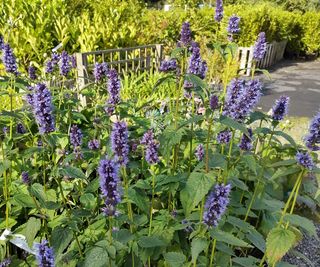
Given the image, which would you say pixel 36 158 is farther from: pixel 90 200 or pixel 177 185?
pixel 177 185

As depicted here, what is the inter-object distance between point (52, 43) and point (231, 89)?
5.73 m

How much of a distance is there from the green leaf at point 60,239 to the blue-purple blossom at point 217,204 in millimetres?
703

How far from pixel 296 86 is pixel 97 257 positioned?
37.6 feet

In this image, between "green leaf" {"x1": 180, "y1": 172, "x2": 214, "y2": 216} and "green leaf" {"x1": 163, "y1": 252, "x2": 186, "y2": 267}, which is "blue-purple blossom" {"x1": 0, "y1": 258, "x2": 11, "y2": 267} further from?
"green leaf" {"x1": 180, "y1": 172, "x2": 214, "y2": 216}

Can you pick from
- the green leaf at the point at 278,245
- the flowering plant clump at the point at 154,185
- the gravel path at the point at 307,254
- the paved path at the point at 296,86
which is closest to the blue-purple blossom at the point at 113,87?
the flowering plant clump at the point at 154,185

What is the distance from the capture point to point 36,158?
2.90m

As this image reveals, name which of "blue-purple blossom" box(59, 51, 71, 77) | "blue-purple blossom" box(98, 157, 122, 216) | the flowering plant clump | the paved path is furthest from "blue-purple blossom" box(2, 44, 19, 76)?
the paved path

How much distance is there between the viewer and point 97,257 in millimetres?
1675

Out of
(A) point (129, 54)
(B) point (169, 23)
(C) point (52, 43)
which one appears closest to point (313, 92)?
(B) point (169, 23)

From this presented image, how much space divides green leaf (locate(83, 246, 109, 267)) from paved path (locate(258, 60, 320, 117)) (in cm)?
777

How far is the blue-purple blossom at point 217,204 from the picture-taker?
163cm

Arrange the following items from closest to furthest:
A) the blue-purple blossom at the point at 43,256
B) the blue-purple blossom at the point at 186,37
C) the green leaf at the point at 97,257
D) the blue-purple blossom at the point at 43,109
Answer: the blue-purple blossom at the point at 43,256 → the green leaf at the point at 97,257 → the blue-purple blossom at the point at 43,109 → the blue-purple blossom at the point at 186,37

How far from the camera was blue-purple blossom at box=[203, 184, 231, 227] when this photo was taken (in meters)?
1.63

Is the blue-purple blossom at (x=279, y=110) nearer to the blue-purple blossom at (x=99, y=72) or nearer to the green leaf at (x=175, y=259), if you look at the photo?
the green leaf at (x=175, y=259)
